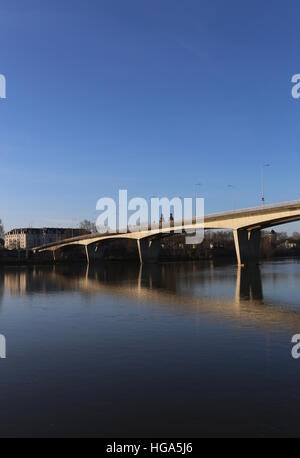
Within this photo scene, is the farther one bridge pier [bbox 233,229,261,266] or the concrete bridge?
bridge pier [bbox 233,229,261,266]

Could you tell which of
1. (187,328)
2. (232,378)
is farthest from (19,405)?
(187,328)

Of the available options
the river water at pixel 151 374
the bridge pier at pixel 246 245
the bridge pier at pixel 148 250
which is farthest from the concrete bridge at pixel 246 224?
the river water at pixel 151 374

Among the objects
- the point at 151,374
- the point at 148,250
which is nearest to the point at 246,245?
the point at 148,250

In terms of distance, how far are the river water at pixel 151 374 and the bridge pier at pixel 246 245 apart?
44939 mm

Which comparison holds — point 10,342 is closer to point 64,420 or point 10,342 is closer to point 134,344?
point 134,344

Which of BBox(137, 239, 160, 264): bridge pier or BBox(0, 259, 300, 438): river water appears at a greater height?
BBox(137, 239, 160, 264): bridge pier

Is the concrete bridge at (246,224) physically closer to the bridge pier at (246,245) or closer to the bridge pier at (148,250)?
the bridge pier at (246,245)

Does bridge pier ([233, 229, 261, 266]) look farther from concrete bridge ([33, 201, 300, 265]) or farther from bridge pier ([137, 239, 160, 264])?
bridge pier ([137, 239, 160, 264])

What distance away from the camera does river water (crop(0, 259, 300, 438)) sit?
26.5ft

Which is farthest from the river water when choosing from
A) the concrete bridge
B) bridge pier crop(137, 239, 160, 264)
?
bridge pier crop(137, 239, 160, 264)

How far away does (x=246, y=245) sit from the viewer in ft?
227

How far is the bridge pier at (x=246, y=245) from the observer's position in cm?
6744

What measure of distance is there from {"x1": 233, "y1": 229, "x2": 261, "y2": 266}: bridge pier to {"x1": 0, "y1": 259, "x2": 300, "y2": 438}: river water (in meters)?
44.9
